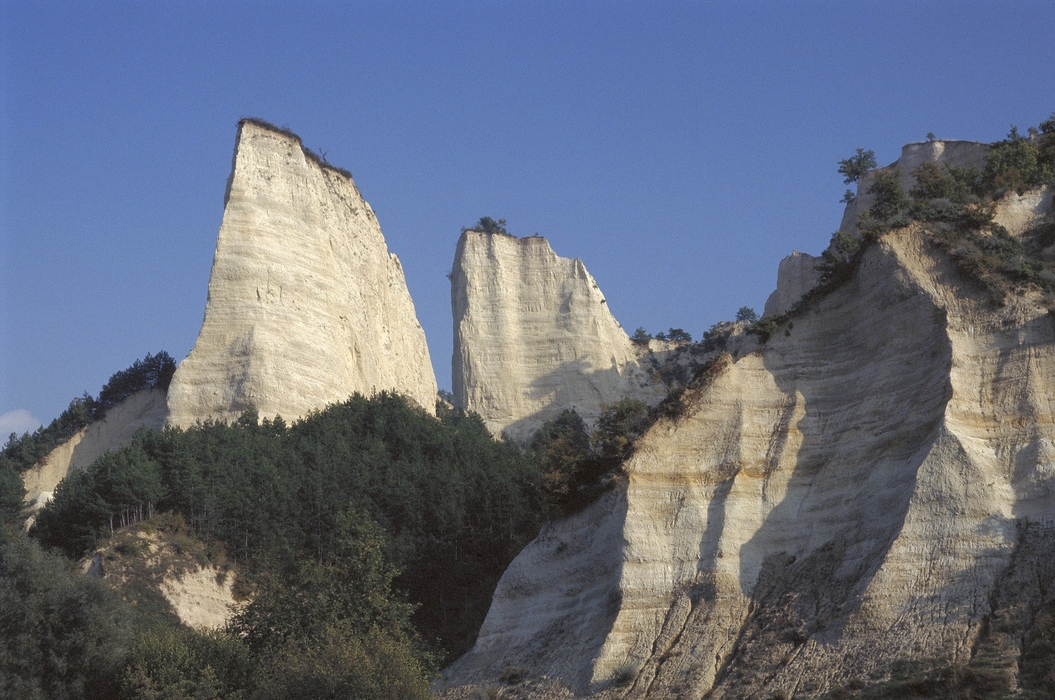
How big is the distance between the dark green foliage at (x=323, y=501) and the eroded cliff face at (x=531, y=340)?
19916mm

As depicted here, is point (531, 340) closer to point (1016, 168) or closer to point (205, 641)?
point (1016, 168)

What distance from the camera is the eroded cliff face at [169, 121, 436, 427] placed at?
61.9 metres

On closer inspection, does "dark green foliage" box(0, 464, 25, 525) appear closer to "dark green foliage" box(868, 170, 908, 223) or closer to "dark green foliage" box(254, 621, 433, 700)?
"dark green foliage" box(254, 621, 433, 700)

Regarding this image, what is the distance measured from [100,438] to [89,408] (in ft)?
8.97

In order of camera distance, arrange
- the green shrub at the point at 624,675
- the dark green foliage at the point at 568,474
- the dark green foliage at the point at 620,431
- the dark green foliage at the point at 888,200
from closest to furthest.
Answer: the green shrub at the point at 624,675
the dark green foliage at the point at 620,431
the dark green foliage at the point at 568,474
the dark green foliage at the point at 888,200

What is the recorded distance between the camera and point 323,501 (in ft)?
169

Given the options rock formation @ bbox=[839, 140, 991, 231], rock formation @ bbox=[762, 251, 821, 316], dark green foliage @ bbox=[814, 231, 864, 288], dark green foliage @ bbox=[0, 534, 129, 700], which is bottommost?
dark green foliage @ bbox=[0, 534, 129, 700]

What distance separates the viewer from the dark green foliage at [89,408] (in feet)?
228

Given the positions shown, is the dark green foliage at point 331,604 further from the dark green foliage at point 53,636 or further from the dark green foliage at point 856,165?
the dark green foliage at point 856,165

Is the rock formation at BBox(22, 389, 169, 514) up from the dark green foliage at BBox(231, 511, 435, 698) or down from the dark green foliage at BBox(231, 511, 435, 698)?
up

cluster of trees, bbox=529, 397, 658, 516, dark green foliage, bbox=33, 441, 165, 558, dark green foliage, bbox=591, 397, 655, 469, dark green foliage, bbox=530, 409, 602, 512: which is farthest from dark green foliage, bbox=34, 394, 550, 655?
dark green foliage, bbox=591, 397, 655, 469

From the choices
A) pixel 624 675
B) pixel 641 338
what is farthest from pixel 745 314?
pixel 624 675

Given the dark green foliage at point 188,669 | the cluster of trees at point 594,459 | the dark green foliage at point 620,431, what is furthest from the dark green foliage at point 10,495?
the dark green foliage at point 620,431

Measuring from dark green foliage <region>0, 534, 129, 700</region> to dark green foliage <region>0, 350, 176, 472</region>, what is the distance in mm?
33218
